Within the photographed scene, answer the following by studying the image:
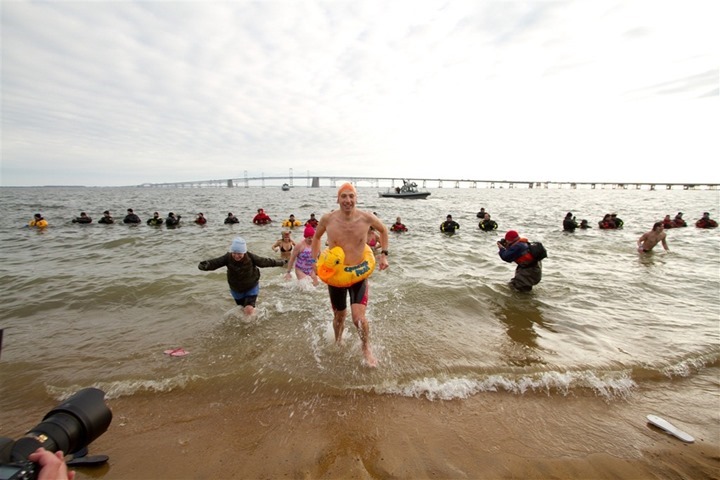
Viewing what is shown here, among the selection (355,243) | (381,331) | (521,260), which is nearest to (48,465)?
(355,243)

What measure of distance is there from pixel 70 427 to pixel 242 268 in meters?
4.25

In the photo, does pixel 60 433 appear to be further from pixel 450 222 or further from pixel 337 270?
pixel 450 222

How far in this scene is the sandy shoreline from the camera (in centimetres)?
280

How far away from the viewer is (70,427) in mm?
1541

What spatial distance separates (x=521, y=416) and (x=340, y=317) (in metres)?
2.58

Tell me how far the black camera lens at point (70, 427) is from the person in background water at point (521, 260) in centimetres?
727

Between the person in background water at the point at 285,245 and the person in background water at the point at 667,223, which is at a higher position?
the person in background water at the point at 285,245

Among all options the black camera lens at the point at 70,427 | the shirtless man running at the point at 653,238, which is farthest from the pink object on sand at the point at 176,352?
the shirtless man running at the point at 653,238

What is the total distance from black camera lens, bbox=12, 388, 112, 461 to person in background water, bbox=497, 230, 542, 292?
7.27 metres

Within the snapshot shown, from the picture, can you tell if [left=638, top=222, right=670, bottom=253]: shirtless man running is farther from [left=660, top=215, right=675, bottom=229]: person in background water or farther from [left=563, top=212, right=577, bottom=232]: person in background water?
[left=660, top=215, right=675, bottom=229]: person in background water

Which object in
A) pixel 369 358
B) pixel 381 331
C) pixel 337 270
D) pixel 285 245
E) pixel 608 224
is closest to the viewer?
pixel 337 270

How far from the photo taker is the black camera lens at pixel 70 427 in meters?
1.40

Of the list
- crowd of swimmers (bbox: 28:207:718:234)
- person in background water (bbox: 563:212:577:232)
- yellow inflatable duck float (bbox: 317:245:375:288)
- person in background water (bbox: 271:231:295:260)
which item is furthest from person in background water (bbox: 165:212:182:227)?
person in background water (bbox: 563:212:577:232)

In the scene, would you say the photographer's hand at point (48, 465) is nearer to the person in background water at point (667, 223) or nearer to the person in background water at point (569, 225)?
the person in background water at point (569, 225)
